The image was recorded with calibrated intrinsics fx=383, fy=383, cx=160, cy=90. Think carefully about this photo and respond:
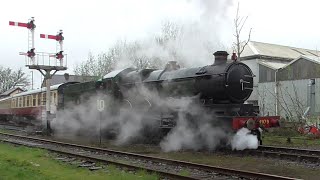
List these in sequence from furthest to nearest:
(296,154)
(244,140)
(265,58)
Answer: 1. (265,58)
2. (244,140)
3. (296,154)

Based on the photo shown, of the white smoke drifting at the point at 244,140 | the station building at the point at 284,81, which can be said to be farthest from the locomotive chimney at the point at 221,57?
the station building at the point at 284,81

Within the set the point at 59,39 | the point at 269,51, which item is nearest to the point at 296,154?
the point at 59,39

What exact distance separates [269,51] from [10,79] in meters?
57.4

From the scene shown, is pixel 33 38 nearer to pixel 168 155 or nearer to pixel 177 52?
pixel 177 52

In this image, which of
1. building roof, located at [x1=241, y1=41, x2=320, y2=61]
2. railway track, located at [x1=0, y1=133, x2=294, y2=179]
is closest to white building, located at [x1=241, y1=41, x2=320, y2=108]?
building roof, located at [x1=241, y1=41, x2=320, y2=61]

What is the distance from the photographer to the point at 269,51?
4381 centimetres

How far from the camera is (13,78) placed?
81125 millimetres

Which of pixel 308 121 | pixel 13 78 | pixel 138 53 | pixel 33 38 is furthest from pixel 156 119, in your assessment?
pixel 13 78

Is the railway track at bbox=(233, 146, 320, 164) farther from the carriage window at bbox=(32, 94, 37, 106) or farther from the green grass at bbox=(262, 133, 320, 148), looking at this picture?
the carriage window at bbox=(32, 94, 37, 106)

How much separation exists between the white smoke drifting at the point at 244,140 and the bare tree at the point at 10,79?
75211 millimetres

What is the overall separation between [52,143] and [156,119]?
559cm

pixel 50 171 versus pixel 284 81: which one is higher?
pixel 284 81

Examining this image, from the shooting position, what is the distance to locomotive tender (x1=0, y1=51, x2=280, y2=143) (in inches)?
474

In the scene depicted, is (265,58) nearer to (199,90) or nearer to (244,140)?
(199,90)
